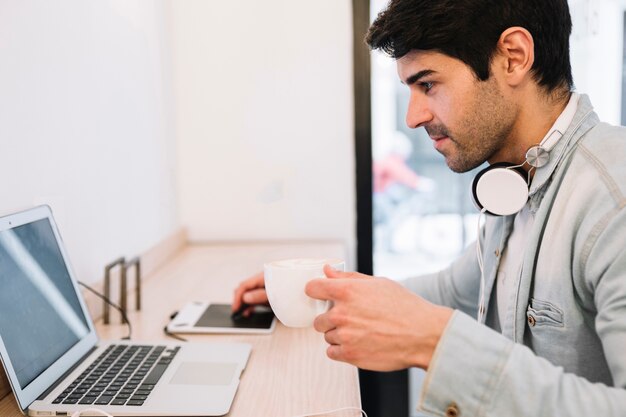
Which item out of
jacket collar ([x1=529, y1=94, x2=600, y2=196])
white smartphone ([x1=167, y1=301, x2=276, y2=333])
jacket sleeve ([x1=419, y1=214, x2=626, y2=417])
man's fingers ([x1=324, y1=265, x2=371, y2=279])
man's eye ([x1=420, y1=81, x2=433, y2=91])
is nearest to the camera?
jacket sleeve ([x1=419, y1=214, x2=626, y2=417])

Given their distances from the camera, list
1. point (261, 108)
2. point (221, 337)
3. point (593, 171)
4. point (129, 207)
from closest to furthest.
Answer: point (593, 171)
point (221, 337)
point (129, 207)
point (261, 108)

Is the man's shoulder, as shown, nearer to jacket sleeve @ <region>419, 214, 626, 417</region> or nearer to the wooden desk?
jacket sleeve @ <region>419, 214, 626, 417</region>

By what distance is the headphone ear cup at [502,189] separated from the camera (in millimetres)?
972

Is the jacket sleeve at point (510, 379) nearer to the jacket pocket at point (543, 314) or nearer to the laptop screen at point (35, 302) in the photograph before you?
the jacket pocket at point (543, 314)

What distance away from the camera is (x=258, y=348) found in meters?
1.07

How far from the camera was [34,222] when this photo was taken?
95 centimetres

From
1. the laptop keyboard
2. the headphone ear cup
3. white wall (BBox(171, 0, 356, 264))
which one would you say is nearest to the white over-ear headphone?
the headphone ear cup

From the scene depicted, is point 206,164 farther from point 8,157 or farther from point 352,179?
point 8,157

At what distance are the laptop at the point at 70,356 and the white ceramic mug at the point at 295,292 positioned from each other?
147mm

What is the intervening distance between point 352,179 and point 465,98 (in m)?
1.25

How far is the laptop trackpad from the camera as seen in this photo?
0.89 m

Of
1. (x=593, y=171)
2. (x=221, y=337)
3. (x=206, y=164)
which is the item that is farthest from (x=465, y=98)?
(x=206, y=164)

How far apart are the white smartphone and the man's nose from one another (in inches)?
19.4

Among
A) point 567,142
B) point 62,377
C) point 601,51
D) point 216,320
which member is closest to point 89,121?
point 216,320
